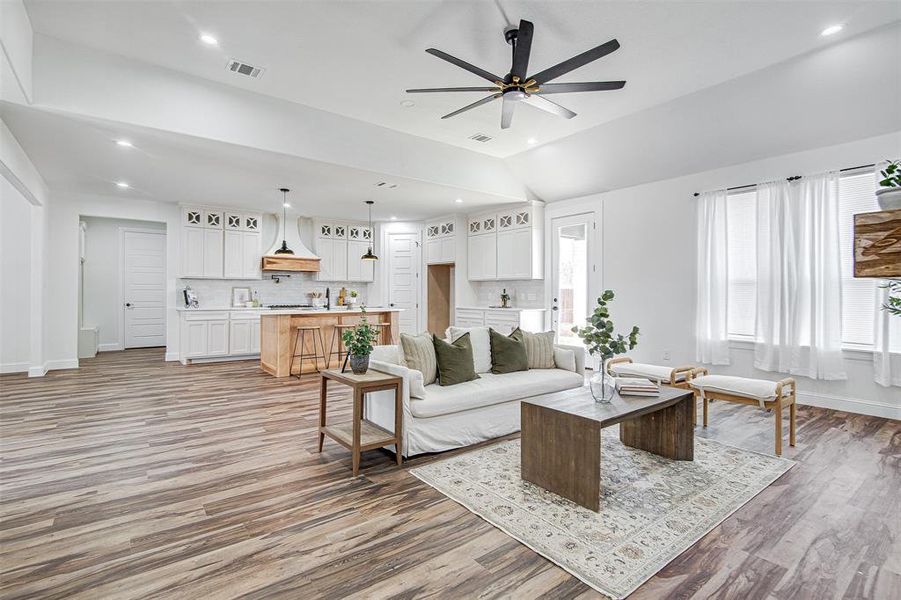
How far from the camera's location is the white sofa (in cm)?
331

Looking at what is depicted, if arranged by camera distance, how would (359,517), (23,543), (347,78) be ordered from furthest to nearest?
(347,78) < (359,517) < (23,543)

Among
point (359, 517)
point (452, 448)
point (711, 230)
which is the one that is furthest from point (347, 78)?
point (711, 230)

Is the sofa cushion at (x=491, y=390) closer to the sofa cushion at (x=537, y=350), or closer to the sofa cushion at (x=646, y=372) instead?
the sofa cushion at (x=537, y=350)

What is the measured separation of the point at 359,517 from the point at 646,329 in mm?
5264

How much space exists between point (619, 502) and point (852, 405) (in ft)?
12.5

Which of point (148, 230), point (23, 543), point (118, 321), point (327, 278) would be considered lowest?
point (23, 543)

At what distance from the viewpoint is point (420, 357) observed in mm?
3654

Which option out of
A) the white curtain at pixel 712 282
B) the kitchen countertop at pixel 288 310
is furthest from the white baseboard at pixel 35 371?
the white curtain at pixel 712 282

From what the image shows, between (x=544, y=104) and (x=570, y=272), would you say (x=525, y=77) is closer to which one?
(x=544, y=104)

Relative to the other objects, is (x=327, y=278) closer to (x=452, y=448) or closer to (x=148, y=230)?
(x=148, y=230)

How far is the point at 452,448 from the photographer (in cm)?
351

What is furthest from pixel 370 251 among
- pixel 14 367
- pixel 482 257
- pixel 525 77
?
pixel 14 367

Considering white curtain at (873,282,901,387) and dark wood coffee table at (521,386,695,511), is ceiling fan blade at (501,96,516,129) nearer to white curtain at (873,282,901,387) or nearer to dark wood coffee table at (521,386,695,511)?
dark wood coffee table at (521,386,695,511)

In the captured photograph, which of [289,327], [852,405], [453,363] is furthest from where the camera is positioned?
[289,327]
